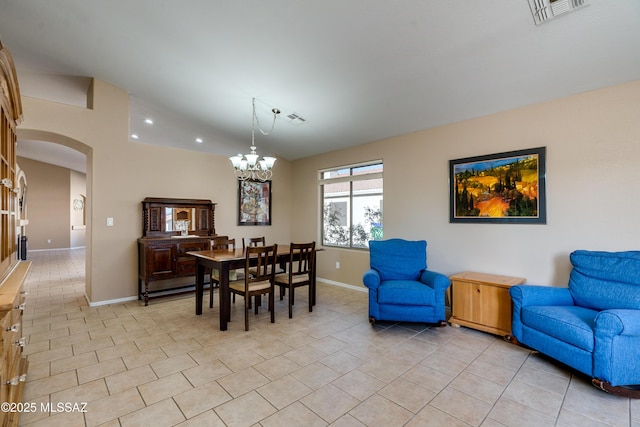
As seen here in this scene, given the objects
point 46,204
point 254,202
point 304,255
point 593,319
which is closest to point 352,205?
point 304,255

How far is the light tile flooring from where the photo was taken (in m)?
1.92

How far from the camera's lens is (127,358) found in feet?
8.82

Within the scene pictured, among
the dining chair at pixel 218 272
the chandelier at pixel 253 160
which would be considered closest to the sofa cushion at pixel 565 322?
the chandelier at pixel 253 160

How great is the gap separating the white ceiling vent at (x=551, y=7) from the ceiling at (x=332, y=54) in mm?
55

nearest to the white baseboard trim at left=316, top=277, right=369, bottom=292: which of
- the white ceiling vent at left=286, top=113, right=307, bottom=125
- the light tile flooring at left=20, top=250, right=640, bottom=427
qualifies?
the light tile flooring at left=20, top=250, right=640, bottom=427

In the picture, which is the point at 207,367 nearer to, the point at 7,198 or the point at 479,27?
the point at 7,198

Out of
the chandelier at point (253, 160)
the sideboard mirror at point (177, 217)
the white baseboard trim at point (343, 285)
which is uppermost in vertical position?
the chandelier at point (253, 160)

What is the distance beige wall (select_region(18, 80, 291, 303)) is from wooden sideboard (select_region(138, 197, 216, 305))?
7.1 inches

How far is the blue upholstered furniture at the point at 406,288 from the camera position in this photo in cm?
333

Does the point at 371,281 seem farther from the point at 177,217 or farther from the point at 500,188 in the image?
the point at 177,217

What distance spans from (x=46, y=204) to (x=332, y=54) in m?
12.6

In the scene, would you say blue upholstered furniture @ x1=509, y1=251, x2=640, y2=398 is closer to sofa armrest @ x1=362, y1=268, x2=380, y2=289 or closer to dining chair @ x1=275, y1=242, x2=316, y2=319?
sofa armrest @ x1=362, y1=268, x2=380, y2=289

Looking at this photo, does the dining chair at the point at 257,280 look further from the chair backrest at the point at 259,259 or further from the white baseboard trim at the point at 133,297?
the white baseboard trim at the point at 133,297

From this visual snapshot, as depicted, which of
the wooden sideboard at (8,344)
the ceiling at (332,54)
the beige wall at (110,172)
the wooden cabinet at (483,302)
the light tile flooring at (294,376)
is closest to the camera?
the wooden sideboard at (8,344)
